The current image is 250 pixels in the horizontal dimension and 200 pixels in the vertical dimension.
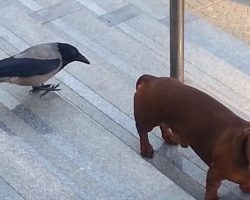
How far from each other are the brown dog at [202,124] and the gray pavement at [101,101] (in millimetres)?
215

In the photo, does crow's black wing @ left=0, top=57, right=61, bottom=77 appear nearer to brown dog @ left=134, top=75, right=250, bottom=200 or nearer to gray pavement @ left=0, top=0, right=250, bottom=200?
gray pavement @ left=0, top=0, right=250, bottom=200

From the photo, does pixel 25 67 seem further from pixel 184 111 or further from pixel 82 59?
pixel 184 111

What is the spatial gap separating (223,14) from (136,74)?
119 cm

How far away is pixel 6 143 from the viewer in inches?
152

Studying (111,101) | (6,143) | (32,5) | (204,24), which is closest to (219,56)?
(204,24)

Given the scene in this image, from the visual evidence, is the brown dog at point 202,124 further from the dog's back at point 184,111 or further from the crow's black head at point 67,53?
the crow's black head at point 67,53

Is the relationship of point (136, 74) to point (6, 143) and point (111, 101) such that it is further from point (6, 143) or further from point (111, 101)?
point (6, 143)

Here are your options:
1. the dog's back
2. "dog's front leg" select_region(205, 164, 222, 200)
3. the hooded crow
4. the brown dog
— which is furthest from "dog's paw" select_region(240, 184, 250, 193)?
the hooded crow

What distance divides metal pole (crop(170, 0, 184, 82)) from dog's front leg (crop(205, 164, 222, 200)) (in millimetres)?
779

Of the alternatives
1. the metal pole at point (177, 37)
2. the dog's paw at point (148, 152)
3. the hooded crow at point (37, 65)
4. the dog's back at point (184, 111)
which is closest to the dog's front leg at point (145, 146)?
the dog's paw at point (148, 152)

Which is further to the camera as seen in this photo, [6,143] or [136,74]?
[136,74]

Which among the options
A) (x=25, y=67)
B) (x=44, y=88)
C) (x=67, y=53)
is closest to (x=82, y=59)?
(x=67, y=53)

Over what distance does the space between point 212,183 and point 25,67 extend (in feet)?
4.31

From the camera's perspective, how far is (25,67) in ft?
13.7
